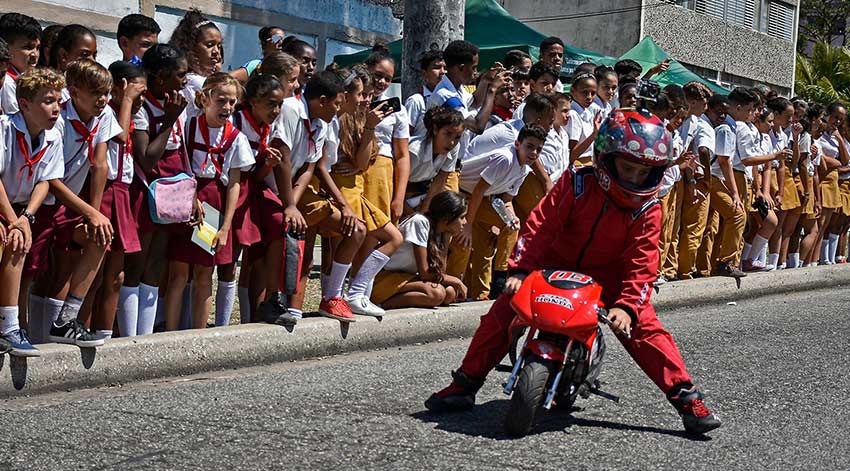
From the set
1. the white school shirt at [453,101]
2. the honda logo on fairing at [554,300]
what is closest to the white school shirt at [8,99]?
the honda logo on fairing at [554,300]

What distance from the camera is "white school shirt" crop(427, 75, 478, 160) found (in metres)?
10.0

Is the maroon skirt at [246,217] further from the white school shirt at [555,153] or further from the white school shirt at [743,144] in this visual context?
the white school shirt at [743,144]

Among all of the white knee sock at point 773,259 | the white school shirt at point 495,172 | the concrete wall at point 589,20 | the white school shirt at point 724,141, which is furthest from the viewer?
the concrete wall at point 589,20

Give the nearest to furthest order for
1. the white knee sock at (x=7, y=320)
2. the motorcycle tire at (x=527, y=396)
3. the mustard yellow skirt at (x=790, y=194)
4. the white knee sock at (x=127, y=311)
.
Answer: the motorcycle tire at (x=527, y=396) < the white knee sock at (x=7, y=320) < the white knee sock at (x=127, y=311) < the mustard yellow skirt at (x=790, y=194)

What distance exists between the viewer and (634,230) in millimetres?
6168

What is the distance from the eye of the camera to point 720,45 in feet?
114

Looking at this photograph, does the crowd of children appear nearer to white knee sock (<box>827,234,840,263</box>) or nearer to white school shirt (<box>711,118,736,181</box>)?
white school shirt (<box>711,118,736,181</box>)

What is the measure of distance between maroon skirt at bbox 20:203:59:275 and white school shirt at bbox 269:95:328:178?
1724 millimetres

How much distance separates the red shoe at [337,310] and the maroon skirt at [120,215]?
160 cm

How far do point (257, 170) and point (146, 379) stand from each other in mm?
1774

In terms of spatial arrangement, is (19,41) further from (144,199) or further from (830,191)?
(830,191)

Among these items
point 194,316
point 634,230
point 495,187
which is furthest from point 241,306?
point 634,230

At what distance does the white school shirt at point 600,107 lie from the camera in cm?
1176

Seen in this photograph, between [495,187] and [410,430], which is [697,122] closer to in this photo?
[495,187]
